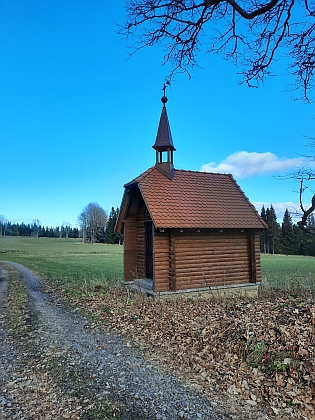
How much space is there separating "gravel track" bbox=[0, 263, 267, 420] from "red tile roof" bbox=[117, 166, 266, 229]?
5.63 metres

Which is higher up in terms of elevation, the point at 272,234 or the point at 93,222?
the point at 93,222

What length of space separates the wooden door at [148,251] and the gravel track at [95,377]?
631 cm

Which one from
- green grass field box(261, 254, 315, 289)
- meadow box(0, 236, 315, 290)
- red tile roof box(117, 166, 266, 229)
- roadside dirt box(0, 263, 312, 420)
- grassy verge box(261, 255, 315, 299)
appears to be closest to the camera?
roadside dirt box(0, 263, 312, 420)

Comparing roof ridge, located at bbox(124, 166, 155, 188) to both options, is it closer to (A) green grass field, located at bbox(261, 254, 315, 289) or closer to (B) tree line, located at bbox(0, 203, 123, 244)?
(A) green grass field, located at bbox(261, 254, 315, 289)

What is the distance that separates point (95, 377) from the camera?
496 centimetres

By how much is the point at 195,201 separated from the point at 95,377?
9795 mm

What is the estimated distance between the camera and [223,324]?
6730mm

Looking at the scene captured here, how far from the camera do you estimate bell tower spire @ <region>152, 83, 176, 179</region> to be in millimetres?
14201

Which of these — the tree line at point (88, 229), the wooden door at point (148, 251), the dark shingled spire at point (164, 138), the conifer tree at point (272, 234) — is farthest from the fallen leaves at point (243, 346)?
the conifer tree at point (272, 234)

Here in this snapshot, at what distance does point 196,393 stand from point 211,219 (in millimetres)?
9134

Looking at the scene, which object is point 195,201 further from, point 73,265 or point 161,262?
point 73,265

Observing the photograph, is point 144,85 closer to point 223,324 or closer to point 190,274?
point 190,274

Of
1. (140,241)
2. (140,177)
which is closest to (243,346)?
(140,177)

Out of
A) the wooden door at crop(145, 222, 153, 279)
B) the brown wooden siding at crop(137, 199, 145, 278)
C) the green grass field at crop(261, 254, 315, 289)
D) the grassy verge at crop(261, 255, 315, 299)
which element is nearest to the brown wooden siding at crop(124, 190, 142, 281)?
the brown wooden siding at crop(137, 199, 145, 278)
